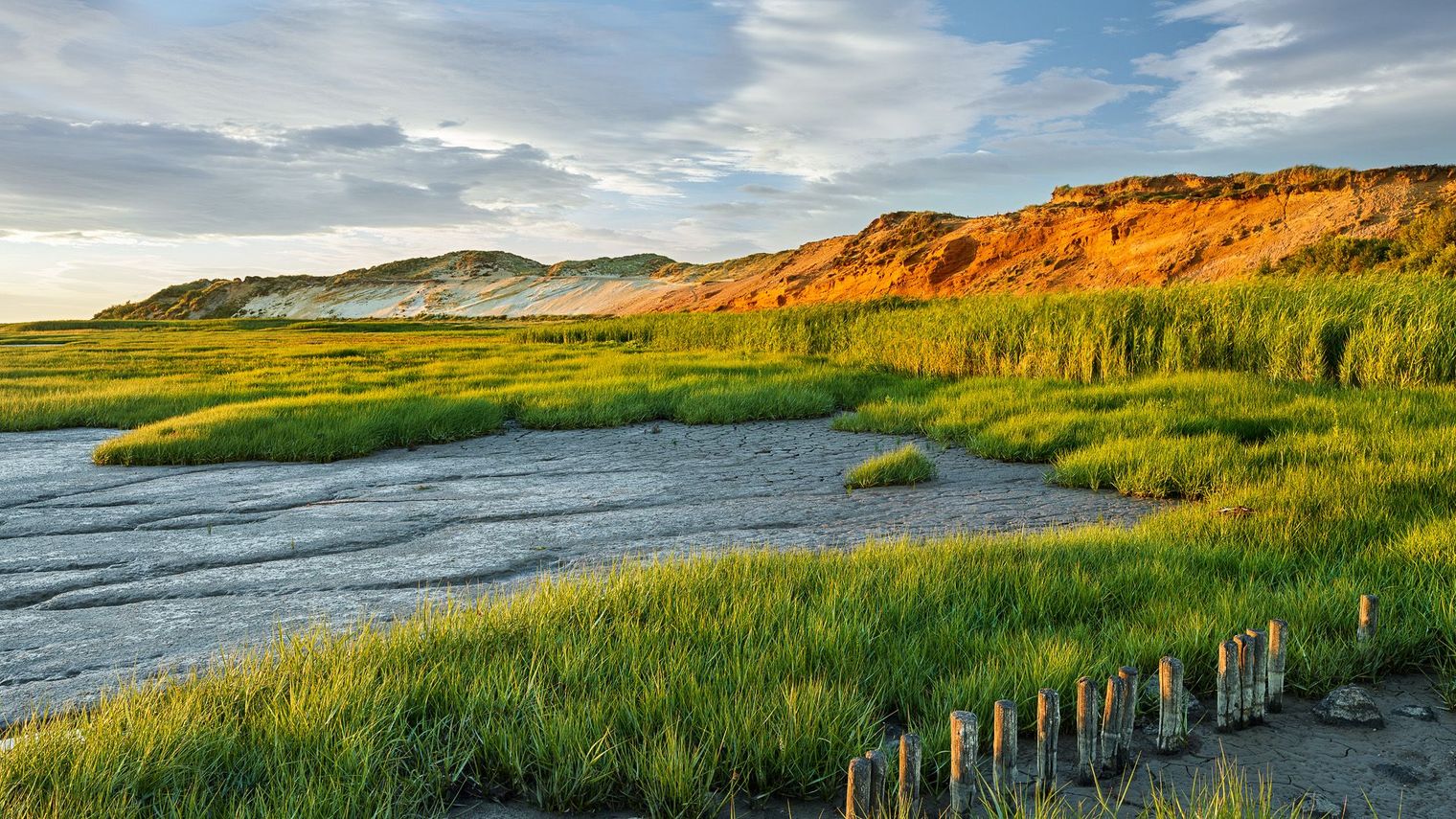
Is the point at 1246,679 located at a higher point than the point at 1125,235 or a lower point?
lower

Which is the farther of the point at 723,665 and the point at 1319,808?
the point at 723,665

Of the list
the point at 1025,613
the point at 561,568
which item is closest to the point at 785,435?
the point at 561,568

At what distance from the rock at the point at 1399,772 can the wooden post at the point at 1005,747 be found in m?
1.13

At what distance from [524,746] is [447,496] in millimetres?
4050

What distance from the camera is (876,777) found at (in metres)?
1.75

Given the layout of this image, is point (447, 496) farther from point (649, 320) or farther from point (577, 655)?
point (649, 320)

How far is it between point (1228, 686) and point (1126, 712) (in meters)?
0.45

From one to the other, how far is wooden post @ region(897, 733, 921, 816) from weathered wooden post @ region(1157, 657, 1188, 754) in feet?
2.65

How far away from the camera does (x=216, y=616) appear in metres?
3.45

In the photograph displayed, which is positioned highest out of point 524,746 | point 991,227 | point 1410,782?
point 991,227

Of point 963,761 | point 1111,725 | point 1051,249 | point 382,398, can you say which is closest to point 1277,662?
point 1111,725

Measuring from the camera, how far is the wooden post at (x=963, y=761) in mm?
1753

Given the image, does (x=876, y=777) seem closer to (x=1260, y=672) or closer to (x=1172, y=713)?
(x=1172, y=713)

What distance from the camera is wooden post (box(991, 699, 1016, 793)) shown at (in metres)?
1.85
